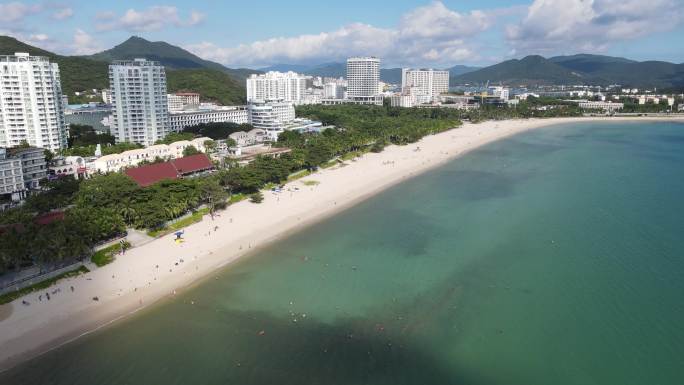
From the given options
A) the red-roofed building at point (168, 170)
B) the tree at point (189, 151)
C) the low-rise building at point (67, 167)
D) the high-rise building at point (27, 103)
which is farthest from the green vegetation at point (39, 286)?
the high-rise building at point (27, 103)

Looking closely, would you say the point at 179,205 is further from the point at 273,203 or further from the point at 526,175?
the point at 526,175

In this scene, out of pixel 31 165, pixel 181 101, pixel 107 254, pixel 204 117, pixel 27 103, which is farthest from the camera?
pixel 181 101

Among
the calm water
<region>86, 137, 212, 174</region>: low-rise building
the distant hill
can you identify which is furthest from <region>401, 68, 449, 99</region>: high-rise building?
the calm water

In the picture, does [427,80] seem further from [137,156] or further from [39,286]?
[39,286]

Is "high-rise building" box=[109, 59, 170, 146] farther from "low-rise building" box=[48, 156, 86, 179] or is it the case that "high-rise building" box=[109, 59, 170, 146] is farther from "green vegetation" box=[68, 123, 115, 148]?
"low-rise building" box=[48, 156, 86, 179]

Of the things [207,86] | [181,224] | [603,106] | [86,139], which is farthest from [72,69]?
[603,106]

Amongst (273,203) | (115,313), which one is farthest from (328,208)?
(115,313)

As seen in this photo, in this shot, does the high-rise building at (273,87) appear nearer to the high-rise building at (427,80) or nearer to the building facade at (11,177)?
the high-rise building at (427,80)
